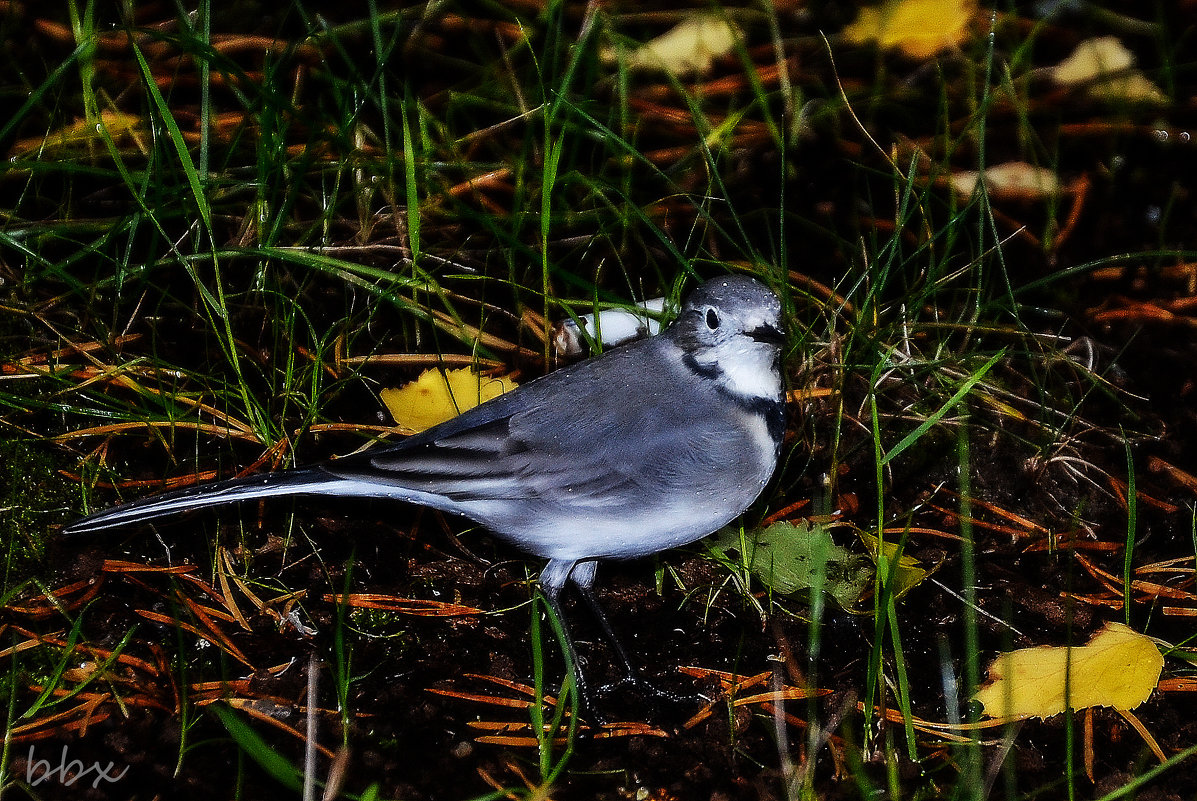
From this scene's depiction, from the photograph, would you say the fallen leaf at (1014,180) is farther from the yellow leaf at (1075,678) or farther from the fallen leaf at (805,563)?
the yellow leaf at (1075,678)

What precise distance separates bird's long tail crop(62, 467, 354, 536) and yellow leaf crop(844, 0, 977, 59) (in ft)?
12.9

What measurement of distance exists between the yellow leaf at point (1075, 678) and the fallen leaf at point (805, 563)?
460 mm

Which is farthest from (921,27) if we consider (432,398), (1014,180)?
(432,398)

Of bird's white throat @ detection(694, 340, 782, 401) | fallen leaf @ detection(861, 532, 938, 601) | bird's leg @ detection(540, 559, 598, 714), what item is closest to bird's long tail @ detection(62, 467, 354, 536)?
bird's leg @ detection(540, 559, 598, 714)

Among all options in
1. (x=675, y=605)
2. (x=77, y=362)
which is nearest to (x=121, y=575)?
(x=77, y=362)

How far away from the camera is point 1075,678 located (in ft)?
9.82

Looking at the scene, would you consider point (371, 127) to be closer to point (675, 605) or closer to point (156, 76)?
point (156, 76)

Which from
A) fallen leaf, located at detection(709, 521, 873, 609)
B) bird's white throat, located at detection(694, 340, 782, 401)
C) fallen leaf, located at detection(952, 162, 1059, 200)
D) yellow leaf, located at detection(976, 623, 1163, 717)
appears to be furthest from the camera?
fallen leaf, located at detection(952, 162, 1059, 200)

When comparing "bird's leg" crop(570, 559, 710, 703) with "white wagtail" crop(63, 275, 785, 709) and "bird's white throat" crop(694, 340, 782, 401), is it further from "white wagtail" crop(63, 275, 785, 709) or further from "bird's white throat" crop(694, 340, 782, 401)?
"bird's white throat" crop(694, 340, 782, 401)

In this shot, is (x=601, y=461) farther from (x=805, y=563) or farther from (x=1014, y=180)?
(x=1014, y=180)

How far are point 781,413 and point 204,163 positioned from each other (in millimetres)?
2122

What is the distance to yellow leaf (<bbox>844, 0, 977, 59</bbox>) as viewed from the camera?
5.63 meters

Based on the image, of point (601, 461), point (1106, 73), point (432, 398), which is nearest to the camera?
point (601, 461)

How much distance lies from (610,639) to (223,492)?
120 centimetres
